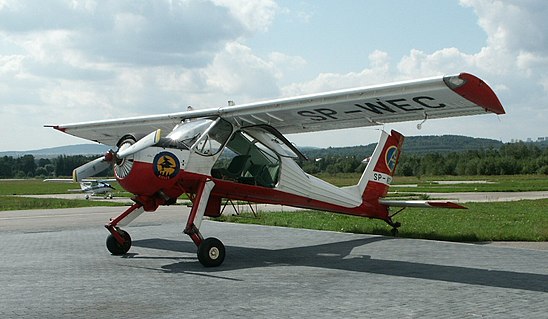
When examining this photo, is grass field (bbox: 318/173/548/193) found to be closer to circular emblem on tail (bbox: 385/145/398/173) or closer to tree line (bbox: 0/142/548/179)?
tree line (bbox: 0/142/548/179)

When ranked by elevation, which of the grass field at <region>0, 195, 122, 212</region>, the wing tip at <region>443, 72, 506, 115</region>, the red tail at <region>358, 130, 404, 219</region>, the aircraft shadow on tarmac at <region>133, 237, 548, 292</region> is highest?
the wing tip at <region>443, 72, 506, 115</region>

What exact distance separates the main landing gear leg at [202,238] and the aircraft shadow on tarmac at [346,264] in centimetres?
19

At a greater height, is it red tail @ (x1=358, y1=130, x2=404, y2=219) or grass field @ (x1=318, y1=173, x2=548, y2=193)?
red tail @ (x1=358, y1=130, x2=404, y2=219)

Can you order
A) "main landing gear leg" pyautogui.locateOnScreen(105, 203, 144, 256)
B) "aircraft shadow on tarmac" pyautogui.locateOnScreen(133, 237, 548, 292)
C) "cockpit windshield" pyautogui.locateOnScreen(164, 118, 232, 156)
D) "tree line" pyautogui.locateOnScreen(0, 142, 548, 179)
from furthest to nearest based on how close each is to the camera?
"tree line" pyautogui.locateOnScreen(0, 142, 548, 179)
"main landing gear leg" pyautogui.locateOnScreen(105, 203, 144, 256)
"cockpit windshield" pyautogui.locateOnScreen(164, 118, 232, 156)
"aircraft shadow on tarmac" pyautogui.locateOnScreen(133, 237, 548, 292)

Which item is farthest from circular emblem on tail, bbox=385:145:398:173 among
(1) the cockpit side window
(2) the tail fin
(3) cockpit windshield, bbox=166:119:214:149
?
(3) cockpit windshield, bbox=166:119:214:149

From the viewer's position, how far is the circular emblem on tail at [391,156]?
1414 cm

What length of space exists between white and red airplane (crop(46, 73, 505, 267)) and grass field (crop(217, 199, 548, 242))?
61.7 inches

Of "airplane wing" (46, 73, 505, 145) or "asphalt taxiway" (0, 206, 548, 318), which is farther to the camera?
"airplane wing" (46, 73, 505, 145)

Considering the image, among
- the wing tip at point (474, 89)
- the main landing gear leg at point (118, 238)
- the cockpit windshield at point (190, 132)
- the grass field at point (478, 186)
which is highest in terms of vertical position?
the wing tip at point (474, 89)

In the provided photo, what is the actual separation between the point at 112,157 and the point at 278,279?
3595 mm

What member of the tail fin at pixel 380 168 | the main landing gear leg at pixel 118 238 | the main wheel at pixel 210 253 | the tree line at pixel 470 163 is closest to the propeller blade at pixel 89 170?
the main landing gear leg at pixel 118 238

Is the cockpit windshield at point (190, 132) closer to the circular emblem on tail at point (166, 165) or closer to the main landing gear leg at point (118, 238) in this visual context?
the circular emblem on tail at point (166, 165)

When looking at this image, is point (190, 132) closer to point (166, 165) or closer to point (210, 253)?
point (166, 165)

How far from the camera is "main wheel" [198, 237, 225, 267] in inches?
380
